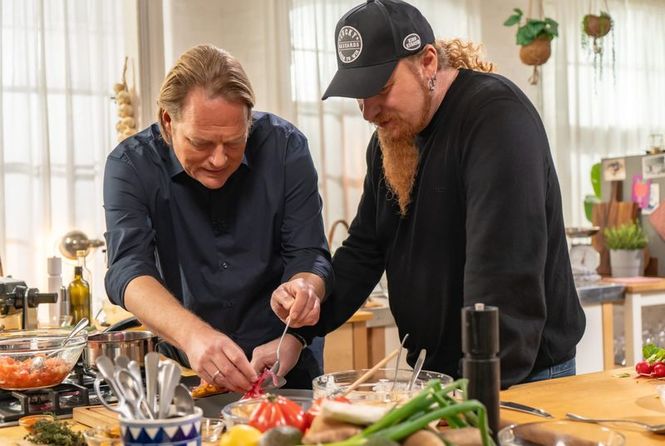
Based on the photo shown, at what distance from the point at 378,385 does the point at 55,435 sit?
1.81ft

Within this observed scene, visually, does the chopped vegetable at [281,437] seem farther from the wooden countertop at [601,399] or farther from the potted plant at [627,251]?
the potted plant at [627,251]

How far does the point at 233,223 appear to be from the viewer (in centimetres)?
227

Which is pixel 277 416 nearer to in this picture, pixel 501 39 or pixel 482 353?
pixel 482 353

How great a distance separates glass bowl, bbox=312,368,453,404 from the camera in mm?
1370

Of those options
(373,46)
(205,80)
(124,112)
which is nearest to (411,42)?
(373,46)

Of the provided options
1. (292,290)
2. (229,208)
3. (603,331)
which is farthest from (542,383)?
(603,331)

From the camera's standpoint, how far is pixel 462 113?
6.43ft

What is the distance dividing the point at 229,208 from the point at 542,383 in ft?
3.07

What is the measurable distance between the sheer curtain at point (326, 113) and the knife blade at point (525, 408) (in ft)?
13.0

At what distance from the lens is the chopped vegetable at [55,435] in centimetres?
145

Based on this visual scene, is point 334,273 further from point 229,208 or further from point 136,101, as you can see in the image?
point 136,101

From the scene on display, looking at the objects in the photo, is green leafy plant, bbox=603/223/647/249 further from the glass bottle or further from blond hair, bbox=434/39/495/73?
blond hair, bbox=434/39/495/73

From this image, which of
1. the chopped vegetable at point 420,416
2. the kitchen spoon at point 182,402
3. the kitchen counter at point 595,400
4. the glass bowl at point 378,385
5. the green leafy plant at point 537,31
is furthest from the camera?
the green leafy plant at point 537,31

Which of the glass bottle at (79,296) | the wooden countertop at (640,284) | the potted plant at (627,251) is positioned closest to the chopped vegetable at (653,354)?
the glass bottle at (79,296)
